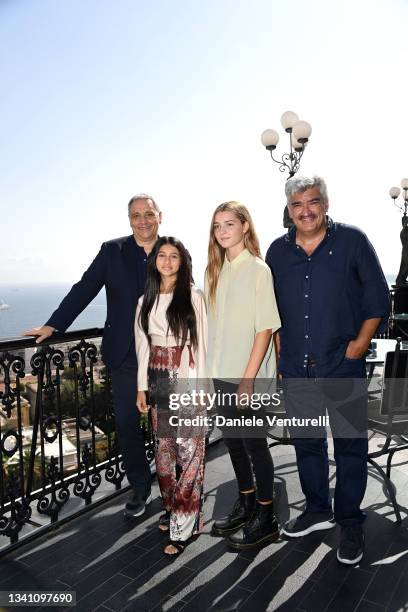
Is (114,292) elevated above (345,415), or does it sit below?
above

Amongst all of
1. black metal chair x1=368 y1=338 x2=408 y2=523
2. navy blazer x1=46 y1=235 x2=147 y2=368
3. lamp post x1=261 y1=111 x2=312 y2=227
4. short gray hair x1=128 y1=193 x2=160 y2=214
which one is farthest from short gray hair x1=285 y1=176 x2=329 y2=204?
lamp post x1=261 y1=111 x2=312 y2=227

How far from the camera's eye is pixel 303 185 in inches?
80.0

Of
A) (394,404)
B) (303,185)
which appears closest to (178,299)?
(303,185)

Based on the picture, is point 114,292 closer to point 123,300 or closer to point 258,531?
point 123,300

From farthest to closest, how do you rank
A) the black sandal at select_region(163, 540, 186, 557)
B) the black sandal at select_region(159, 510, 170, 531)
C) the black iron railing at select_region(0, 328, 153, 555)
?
the black sandal at select_region(159, 510, 170, 531) < the black iron railing at select_region(0, 328, 153, 555) < the black sandal at select_region(163, 540, 186, 557)

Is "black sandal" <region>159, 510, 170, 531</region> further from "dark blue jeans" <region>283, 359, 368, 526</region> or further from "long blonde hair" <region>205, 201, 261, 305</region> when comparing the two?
"long blonde hair" <region>205, 201, 261, 305</region>

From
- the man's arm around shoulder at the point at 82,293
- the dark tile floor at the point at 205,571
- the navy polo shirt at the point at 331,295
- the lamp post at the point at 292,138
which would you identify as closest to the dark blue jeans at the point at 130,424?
the dark tile floor at the point at 205,571

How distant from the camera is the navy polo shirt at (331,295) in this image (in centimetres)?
203

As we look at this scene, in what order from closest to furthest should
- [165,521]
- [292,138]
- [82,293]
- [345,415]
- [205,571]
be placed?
[205,571], [345,415], [165,521], [82,293], [292,138]

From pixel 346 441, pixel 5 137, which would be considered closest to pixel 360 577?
pixel 346 441

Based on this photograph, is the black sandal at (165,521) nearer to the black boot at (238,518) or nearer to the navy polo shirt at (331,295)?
→ the black boot at (238,518)

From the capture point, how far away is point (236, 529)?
7.64 feet

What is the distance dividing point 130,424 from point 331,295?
1365mm

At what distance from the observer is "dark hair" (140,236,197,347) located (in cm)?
210
